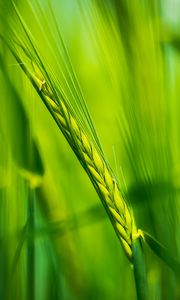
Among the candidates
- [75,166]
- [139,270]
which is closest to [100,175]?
[139,270]

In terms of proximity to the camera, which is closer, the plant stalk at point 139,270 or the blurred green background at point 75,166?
the plant stalk at point 139,270

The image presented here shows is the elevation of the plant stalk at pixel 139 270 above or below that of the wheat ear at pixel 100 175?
below

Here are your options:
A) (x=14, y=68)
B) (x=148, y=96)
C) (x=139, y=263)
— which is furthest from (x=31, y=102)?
(x=139, y=263)

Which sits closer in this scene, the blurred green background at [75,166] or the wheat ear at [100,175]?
the wheat ear at [100,175]

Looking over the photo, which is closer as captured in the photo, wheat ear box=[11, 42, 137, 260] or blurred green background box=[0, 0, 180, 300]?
wheat ear box=[11, 42, 137, 260]

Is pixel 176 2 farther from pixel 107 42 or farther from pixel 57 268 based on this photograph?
pixel 57 268

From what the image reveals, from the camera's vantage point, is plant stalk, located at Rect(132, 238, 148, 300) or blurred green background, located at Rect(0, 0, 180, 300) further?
blurred green background, located at Rect(0, 0, 180, 300)

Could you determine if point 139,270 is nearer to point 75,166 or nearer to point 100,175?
point 100,175

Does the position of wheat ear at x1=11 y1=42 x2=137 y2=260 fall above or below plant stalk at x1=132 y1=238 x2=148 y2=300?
above
